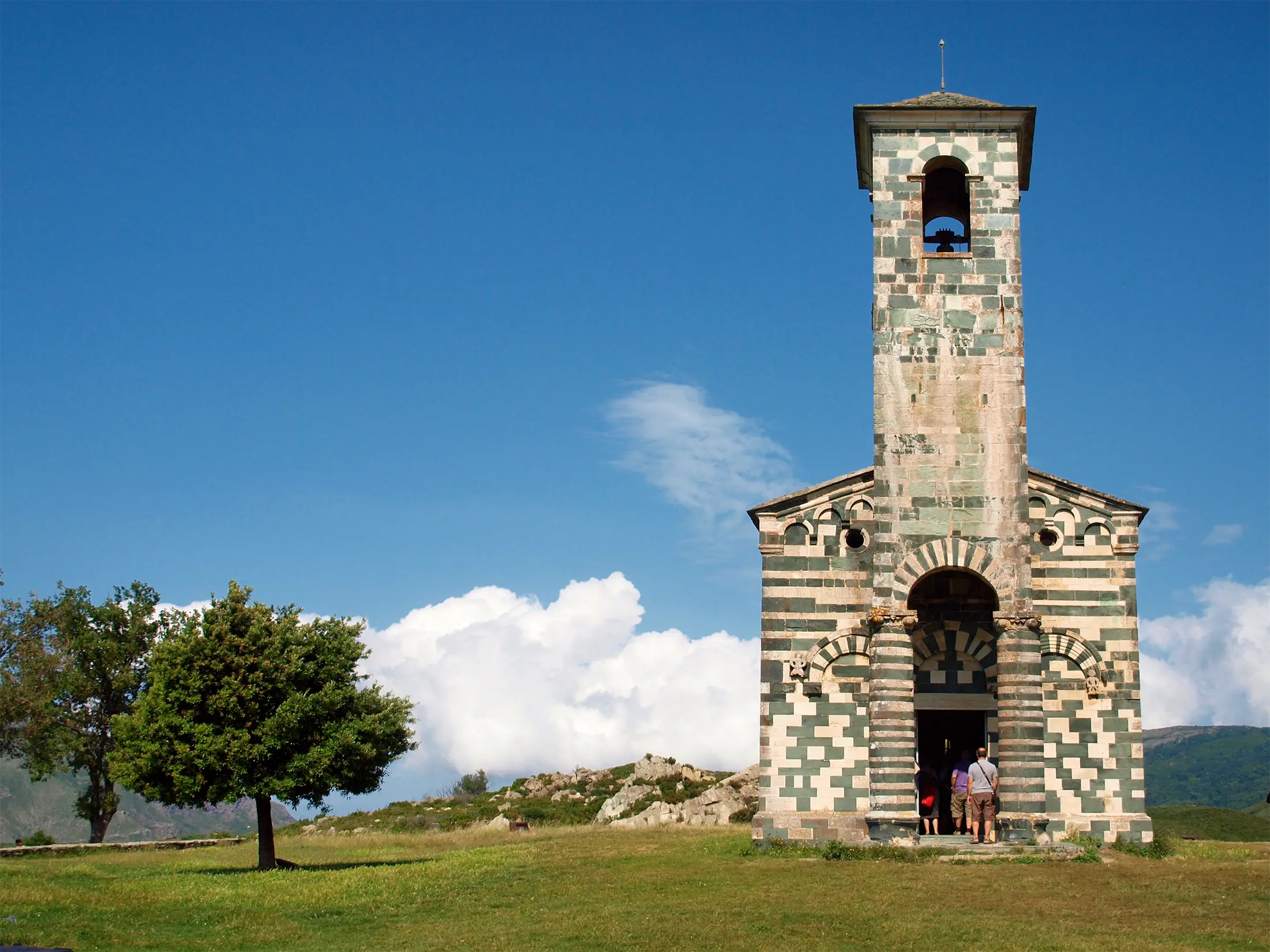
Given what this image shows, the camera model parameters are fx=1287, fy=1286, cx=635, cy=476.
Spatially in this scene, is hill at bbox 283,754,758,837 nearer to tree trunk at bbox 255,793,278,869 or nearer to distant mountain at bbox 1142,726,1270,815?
tree trunk at bbox 255,793,278,869

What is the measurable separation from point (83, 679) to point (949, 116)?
3569 centimetres

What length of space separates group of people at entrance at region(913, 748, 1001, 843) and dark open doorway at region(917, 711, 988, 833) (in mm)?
135

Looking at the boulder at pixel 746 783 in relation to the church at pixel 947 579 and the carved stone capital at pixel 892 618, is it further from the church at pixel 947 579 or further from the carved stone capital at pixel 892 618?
the carved stone capital at pixel 892 618

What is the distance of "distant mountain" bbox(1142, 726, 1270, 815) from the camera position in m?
126

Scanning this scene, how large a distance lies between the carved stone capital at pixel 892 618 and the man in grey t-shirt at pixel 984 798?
2.98m

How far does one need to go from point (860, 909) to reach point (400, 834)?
26240 millimetres

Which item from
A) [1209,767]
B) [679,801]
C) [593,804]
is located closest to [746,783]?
[679,801]

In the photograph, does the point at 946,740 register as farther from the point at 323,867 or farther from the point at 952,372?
the point at 323,867

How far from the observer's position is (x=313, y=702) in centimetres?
2712

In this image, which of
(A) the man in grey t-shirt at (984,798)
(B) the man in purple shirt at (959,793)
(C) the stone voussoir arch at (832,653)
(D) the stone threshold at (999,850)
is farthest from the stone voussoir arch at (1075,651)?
(D) the stone threshold at (999,850)

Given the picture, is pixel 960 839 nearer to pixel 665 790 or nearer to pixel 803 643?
pixel 803 643

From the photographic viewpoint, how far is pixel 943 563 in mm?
25750

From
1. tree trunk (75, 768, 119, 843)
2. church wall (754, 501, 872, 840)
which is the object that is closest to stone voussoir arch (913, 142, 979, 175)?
church wall (754, 501, 872, 840)

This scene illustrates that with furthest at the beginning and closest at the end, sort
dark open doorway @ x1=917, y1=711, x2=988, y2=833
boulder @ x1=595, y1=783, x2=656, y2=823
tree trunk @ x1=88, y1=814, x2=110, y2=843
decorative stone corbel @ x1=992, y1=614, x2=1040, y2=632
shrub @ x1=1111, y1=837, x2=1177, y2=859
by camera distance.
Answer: tree trunk @ x1=88, y1=814, x2=110, y2=843 → boulder @ x1=595, y1=783, x2=656, y2=823 → dark open doorway @ x1=917, y1=711, x2=988, y2=833 → decorative stone corbel @ x1=992, y1=614, x2=1040, y2=632 → shrub @ x1=1111, y1=837, x2=1177, y2=859
